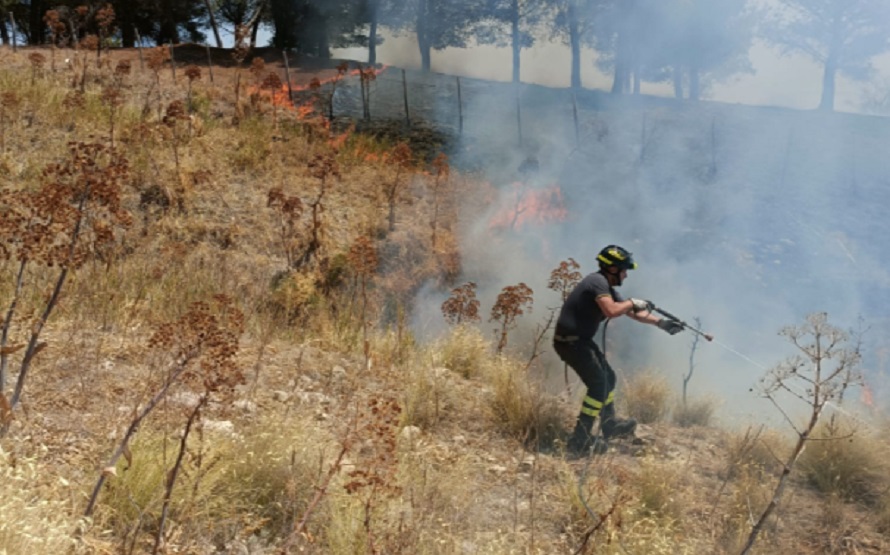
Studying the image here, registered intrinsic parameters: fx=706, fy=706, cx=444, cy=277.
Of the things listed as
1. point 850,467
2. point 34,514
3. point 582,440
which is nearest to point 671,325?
point 582,440

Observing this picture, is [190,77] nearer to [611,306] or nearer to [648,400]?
[611,306]

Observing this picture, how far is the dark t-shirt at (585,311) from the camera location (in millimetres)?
5516

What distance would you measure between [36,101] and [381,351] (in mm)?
7481

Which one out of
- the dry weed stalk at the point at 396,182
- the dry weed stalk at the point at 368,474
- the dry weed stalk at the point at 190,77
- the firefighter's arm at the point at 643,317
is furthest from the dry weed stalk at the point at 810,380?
the dry weed stalk at the point at 190,77

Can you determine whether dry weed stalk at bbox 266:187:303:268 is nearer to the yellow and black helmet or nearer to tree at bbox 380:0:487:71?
the yellow and black helmet

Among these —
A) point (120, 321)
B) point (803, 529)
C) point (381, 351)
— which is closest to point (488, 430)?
point (381, 351)

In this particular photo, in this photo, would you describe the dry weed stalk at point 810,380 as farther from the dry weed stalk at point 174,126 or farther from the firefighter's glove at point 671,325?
the dry weed stalk at point 174,126

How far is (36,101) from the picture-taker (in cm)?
1045

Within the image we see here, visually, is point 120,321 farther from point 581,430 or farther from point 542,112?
point 542,112

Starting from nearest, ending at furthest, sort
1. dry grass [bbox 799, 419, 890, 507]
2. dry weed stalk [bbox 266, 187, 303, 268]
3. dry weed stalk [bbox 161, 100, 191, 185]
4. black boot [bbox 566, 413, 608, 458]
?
dry grass [bbox 799, 419, 890, 507] < black boot [bbox 566, 413, 608, 458] < dry weed stalk [bbox 266, 187, 303, 268] < dry weed stalk [bbox 161, 100, 191, 185]

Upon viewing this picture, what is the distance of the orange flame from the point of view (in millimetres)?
11500

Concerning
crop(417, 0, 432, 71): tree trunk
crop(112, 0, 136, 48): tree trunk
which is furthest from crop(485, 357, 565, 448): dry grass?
crop(112, 0, 136, 48): tree trunk

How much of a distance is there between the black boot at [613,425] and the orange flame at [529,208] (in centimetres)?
610

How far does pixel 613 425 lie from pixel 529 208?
6983 millimetres
